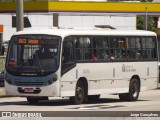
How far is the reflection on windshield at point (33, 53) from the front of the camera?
2592cm

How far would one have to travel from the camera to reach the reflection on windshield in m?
25.9

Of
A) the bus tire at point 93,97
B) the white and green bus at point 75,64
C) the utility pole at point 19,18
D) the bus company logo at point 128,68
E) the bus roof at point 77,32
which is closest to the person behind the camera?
the white and green bus at point 75,64

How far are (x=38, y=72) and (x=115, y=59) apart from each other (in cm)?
429

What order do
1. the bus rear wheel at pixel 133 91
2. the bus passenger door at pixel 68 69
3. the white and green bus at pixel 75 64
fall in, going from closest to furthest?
the white and green bus at pixel 75 64 → the bus passenger door at pixel 68 69 → the bus rear wheel at pixel 133 91

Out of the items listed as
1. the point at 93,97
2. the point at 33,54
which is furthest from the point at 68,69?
the point at 93,97

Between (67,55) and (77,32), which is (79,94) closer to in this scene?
(67,55)

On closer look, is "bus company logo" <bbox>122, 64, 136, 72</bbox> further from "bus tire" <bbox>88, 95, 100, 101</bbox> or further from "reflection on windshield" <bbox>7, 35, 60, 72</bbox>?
"reflection on windshield" <bbox>7, 35, 60, 72</bbox>

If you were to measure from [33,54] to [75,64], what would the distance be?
5.18 ft

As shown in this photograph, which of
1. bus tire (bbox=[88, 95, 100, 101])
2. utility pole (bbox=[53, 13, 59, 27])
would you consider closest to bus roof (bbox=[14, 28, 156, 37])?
bus tire (bbox=[88, 95, 100, 101])

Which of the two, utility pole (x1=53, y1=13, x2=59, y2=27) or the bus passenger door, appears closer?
the bus passenger door

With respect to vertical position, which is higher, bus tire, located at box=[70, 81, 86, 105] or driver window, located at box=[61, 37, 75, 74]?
driver window, located at box=[61, 37, 75, 74]

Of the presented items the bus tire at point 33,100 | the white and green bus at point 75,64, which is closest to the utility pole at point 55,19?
the white and green bus at point 75,64

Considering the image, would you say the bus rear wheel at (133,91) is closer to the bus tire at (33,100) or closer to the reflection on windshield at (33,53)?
the bus tire at (33,100)

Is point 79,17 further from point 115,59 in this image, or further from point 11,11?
point 115,59
